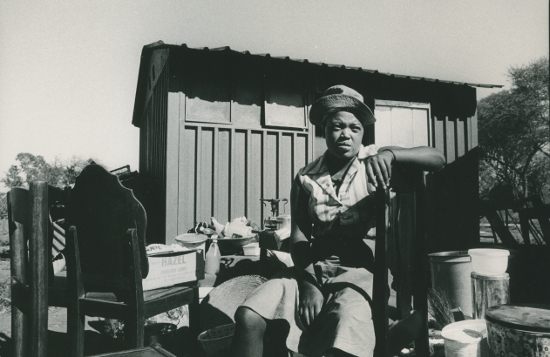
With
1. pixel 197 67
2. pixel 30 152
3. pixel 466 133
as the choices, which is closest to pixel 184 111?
pixel 197 67

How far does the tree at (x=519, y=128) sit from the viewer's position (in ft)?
85.3

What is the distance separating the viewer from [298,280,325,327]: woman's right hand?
186cm

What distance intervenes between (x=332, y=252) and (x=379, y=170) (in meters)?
0.61

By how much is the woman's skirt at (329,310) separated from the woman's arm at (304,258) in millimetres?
32

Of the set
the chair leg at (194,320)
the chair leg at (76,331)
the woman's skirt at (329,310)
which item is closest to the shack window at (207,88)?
the chair leg at (194,320)

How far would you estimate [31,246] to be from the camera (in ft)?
6.58

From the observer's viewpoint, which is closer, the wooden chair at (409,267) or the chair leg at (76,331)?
the wooden chair at (409,267)

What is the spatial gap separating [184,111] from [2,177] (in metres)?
14.7

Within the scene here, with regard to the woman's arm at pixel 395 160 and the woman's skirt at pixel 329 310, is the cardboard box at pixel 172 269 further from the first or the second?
the woman's arm at pixel 395 160

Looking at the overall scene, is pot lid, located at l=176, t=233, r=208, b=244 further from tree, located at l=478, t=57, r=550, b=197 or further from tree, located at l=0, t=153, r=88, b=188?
tree, located at l=478, t=57, r=550, b=197

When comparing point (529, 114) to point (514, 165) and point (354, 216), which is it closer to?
point (514, 165)

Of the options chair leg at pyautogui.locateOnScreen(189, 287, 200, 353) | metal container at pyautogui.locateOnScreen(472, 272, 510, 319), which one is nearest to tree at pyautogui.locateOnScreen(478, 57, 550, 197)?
metal container at pyautogui.locateOnScreen(472, 272, 510, 319)

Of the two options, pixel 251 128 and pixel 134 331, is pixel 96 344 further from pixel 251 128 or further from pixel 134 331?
pixel 251 128

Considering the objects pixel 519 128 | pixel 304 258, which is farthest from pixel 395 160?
pixel 519 128
